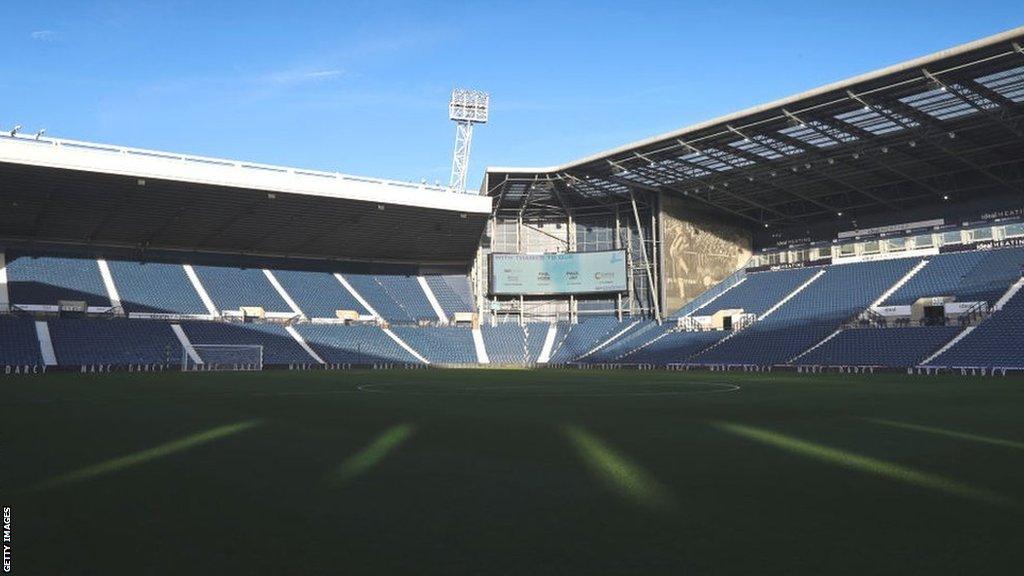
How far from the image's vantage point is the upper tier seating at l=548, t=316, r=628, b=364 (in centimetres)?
6575

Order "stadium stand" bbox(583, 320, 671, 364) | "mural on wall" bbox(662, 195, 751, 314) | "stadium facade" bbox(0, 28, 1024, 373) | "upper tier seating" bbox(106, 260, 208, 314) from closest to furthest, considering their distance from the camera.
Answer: "stadium facade" bbox(0, 28, 1024, 373)
"upper tier seating" bbox(106, 260, 208, 314)
"stadium stand" bbox(583, 320, 671, 364)
"mural on wall" bbox(662, 195, 751, 314)

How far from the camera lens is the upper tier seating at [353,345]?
2415 inches

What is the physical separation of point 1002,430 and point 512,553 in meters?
11.2

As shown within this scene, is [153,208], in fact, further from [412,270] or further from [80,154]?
[412,270]

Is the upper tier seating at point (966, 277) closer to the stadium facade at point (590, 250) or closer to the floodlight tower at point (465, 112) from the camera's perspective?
the stadium facade at point (590, 250)

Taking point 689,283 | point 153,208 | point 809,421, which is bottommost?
point 809,421

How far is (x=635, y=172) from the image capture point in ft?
193

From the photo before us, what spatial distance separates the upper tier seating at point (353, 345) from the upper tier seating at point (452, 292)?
8968 millimetres

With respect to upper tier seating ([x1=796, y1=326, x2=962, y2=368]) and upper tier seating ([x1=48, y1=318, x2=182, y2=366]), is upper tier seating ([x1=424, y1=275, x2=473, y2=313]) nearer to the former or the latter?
upper tier seating ([x1=48, y1=318, x2=182, y2=366])

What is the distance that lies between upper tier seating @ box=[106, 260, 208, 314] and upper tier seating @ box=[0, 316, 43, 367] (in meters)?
7.42

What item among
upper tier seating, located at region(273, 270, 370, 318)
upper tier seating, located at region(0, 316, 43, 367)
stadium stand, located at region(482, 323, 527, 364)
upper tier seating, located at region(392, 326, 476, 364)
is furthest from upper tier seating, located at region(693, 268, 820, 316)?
upper tier seating, located at region(0, 316, 43, 367)

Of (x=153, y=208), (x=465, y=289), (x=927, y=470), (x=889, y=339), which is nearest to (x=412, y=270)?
(x=465, y=289)

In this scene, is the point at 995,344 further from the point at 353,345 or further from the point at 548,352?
the point at 353,345

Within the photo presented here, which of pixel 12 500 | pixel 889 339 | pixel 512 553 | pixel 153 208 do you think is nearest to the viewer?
pixel 512 553
